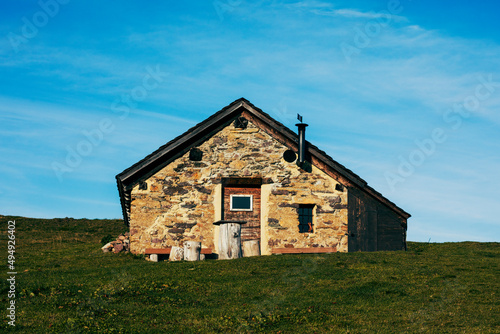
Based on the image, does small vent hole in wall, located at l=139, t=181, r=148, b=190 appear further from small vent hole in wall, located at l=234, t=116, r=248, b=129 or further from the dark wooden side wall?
the dark wooden side wall

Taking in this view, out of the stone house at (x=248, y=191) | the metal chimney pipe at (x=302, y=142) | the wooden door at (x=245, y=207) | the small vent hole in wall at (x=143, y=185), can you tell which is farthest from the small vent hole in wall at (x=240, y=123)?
the small vent hole in wall at (x=143, y=185)

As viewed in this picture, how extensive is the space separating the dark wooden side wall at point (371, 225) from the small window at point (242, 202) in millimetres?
3960

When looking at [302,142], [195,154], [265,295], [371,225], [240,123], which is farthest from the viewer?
[371,225]

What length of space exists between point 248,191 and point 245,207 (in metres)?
0.65

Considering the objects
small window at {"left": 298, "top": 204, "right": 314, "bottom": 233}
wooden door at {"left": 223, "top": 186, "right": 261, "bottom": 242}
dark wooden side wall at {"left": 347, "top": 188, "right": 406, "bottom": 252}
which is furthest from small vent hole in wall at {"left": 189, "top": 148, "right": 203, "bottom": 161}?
dark wooden side wall at {"left": 347, "top": 188, "right": 406, "bottom": 252}

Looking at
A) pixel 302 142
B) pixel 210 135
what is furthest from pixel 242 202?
pixel 302 142

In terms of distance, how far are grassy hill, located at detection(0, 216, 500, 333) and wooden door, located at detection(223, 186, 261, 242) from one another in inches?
130

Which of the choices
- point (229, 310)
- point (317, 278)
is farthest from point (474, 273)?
point (229, 310)

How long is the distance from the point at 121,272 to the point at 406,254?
1008 cm

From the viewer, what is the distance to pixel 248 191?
71.3 ft

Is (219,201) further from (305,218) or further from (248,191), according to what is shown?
(305,218)

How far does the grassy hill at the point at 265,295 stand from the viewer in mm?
11039

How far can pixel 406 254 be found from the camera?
1947 centimetres

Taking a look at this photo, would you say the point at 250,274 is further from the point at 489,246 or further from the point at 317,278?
the point at 489,246
